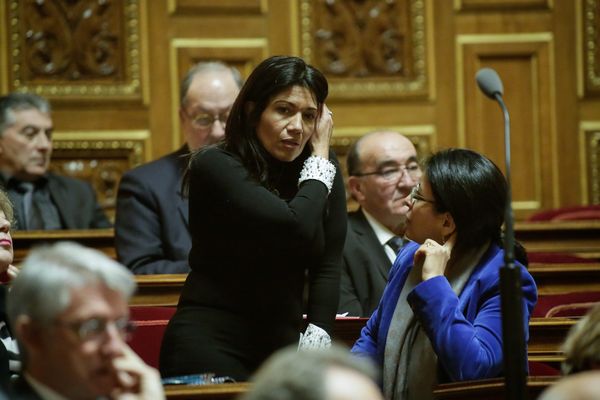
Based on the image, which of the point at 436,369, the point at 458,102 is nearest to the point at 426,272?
the point at 436,369

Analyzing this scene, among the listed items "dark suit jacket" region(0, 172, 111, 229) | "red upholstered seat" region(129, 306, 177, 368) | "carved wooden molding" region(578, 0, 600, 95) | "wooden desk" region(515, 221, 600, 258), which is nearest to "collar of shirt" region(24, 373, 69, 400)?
"red upholstered seat" region(129, 306, 177, 368)

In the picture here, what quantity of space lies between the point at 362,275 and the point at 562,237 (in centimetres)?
114

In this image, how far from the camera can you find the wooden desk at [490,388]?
108 inches

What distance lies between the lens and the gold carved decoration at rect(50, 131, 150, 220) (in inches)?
234

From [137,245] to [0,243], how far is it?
4.26ft

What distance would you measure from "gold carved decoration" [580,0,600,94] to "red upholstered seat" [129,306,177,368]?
334 cm

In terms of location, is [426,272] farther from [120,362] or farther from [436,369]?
[120,362]

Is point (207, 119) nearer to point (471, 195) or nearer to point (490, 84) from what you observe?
point (471, 195)

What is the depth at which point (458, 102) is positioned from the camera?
20.3ft

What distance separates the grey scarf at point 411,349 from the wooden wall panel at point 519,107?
3.05 m

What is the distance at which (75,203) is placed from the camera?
213 inches

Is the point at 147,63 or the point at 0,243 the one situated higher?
the point at 147,63

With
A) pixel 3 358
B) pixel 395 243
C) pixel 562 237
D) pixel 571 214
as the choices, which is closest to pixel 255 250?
pixel 3 358

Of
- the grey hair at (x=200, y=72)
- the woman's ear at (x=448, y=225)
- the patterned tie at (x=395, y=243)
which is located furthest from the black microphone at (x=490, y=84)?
the grey hair at (x=200, y=72)
